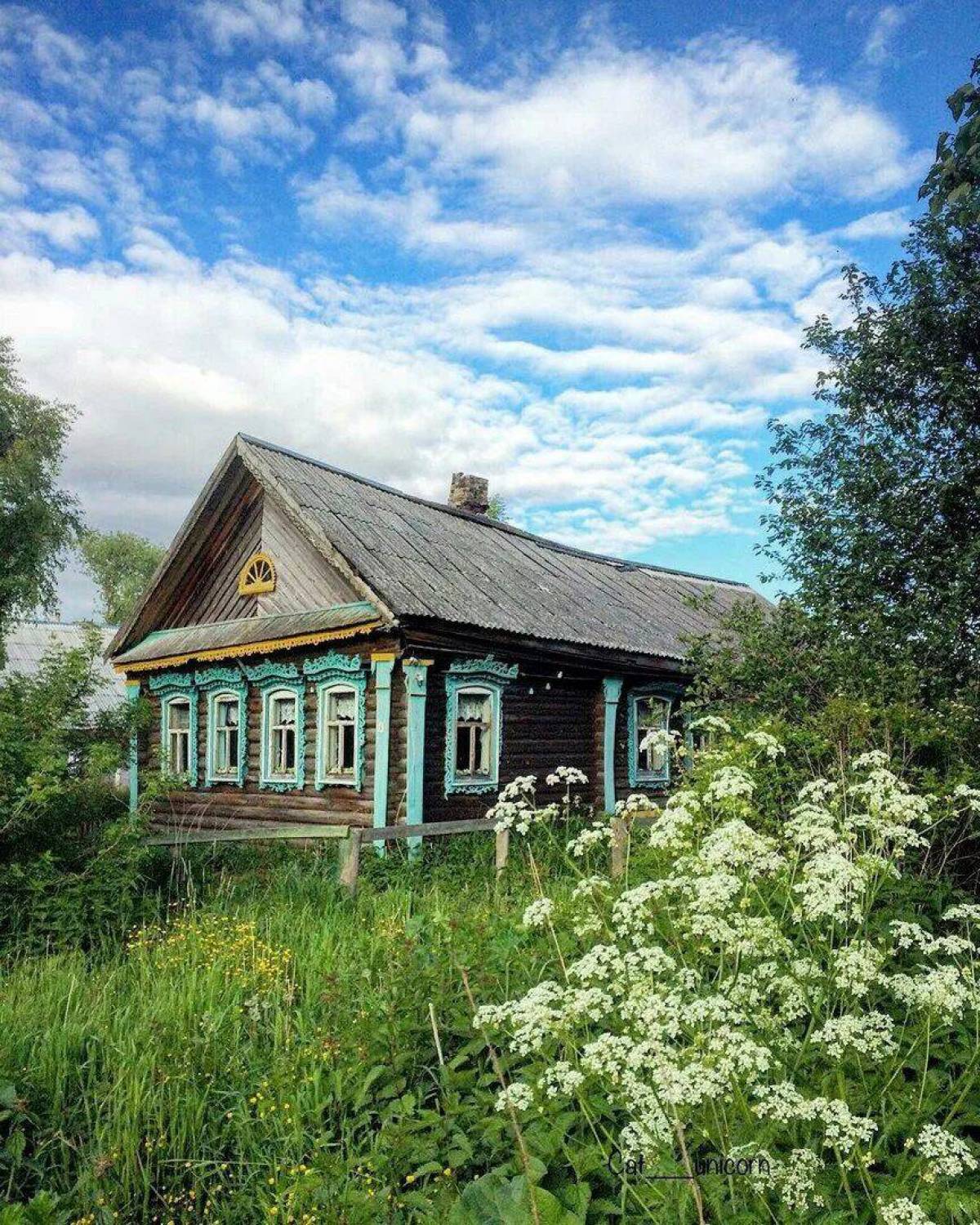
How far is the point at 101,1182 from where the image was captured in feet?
12.4

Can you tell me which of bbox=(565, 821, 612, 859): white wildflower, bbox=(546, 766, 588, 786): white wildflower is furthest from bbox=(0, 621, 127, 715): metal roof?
bbox=(565, 821, 612, 859): white wildflower

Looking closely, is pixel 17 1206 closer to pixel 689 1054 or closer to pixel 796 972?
pixel 689 1054

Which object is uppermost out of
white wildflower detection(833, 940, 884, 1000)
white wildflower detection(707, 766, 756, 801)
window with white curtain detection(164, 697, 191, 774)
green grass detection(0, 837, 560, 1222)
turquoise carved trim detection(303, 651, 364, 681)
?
turquoise carved trim detection(303, 651, 364, 681)

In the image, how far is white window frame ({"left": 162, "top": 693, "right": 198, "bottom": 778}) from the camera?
1529 centimetres

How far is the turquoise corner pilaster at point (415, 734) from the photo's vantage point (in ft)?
38.2

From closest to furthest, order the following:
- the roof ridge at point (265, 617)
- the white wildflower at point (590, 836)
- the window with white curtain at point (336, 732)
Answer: the white wildflower at point (590, 836), the roof ridge at point (265, 617), the window with white curtain at point (336, 732)

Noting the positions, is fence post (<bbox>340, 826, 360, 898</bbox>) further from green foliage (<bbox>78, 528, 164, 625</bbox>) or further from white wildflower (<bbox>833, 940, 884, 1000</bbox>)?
green foliage (<bbox>78, 528, 164, 625</bbox>)

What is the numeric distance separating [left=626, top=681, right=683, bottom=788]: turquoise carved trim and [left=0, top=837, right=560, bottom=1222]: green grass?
962cm

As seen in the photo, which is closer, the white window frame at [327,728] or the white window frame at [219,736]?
the white window frame at [327,728]

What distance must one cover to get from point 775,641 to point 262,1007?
18.3 feet

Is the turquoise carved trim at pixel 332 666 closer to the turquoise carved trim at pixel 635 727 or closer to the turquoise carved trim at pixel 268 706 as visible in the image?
the turquoise carved trim at pixel 268 706

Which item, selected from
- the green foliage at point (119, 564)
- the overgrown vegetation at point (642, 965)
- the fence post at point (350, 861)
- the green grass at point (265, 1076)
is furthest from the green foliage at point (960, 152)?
the green foliage at point (119, 564)

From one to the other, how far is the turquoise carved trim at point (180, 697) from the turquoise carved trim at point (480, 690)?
5109 mm

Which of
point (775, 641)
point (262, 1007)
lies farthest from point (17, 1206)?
point (775, 641)
